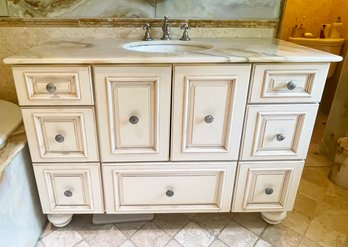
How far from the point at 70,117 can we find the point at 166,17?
0.67 metres

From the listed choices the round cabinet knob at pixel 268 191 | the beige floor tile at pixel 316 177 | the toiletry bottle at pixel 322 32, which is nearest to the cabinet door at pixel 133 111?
the round cabinet knob at pixel 268 191

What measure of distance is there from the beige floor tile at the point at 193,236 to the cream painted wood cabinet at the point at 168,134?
5.2 inches

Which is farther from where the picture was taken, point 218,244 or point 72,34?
point 72,34

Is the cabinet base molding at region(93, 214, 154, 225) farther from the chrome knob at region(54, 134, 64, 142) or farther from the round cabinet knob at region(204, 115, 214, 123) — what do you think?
the round cabinet knob at region(204, 115, 214, 123)

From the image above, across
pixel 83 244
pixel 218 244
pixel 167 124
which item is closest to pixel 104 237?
pixel 83 244

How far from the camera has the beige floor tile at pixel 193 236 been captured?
1.11 metres

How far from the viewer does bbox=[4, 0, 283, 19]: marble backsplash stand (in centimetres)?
122

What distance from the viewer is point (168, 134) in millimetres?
954

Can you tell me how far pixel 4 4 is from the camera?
1.20 meters

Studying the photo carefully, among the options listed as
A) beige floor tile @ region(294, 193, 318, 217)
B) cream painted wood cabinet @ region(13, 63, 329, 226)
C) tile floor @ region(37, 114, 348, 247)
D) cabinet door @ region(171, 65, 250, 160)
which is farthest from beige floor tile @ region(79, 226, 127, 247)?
beige floor tile @ region(294, 193, 318, 217)

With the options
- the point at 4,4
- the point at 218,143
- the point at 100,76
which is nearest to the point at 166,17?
the point at 100,76

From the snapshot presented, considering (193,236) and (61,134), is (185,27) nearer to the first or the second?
(61,134)

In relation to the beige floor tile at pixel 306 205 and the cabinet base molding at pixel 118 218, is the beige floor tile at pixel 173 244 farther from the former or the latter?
the beige floor tile at pixel 306 205

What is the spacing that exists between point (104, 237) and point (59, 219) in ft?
0.71
